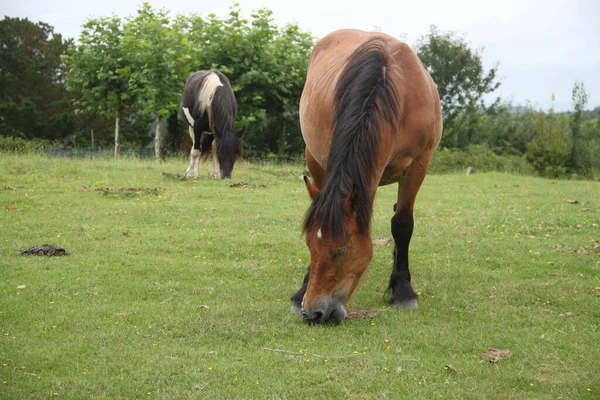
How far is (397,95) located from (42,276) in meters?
3.79

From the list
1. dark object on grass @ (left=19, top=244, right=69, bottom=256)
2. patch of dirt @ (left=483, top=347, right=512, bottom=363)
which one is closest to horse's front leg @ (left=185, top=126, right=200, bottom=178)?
dark object on grass @ (left=19, top=244, right=69, bottom=256)

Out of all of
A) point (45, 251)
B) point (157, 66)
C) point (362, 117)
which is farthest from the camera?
point (157, 66)

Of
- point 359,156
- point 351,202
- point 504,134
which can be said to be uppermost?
point 504,134

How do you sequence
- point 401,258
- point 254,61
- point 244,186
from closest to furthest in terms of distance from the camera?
1. point 401,258
2. point 244,186
3. point 254,61

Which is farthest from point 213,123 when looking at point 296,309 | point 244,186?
point 296,309

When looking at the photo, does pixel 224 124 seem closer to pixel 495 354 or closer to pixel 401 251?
pixel 401 251

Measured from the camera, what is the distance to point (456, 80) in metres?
30.0

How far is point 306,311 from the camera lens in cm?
452

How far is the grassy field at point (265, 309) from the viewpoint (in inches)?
152

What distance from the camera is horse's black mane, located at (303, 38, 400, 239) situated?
4.36 m

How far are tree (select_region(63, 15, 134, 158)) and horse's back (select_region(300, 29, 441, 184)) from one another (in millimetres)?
14457

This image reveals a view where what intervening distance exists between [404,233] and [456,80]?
25698 millimetres

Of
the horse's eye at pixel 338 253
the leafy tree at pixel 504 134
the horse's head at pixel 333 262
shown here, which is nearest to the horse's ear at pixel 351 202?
the horse's head at pixel 333 262

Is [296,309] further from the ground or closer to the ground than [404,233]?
closer to the ground
